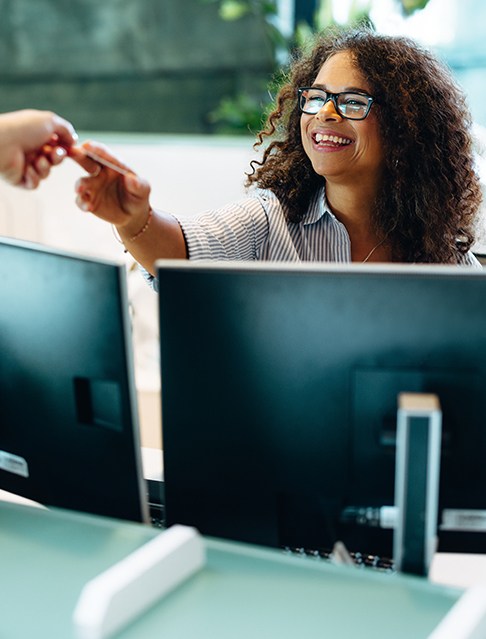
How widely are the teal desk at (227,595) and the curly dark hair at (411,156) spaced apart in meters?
1.03

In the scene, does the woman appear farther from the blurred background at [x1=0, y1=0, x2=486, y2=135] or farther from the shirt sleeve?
the blurred background at [x1=0, y1=0, x2=486, y2=135]

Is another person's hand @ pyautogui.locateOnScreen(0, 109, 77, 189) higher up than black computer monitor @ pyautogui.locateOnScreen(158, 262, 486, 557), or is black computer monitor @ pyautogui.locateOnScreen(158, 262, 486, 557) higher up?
another person's hand @ pyautogui.locateOnScreen(0, 109, 77, 189)

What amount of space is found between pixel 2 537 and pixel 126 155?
255cm

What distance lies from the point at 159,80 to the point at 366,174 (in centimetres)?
239

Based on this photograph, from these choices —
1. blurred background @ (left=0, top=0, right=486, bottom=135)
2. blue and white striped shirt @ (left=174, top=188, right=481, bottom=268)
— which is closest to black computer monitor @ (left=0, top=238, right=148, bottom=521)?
blue and white striped shirt @ (left=174, top=188, right=481, bottom=268)

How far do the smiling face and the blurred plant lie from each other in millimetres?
1335

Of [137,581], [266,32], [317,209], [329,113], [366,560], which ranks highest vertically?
[266,32]

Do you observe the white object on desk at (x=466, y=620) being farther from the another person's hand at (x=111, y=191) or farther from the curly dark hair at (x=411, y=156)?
the curly dark hair at (x=411, y=156)

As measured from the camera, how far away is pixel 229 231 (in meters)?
1.89

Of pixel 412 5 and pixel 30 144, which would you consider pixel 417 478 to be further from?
pixel 412 5

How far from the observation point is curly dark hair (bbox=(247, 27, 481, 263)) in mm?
1917

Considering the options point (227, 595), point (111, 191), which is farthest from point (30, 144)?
point (227, 595)

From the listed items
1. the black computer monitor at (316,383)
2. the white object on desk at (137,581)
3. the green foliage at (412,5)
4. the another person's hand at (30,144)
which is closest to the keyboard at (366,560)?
the black computer monitor at (316,383)

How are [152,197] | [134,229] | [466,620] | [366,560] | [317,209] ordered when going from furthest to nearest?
[152,197]
[317,209]
[134,229]
[366,560]
[466,620]
